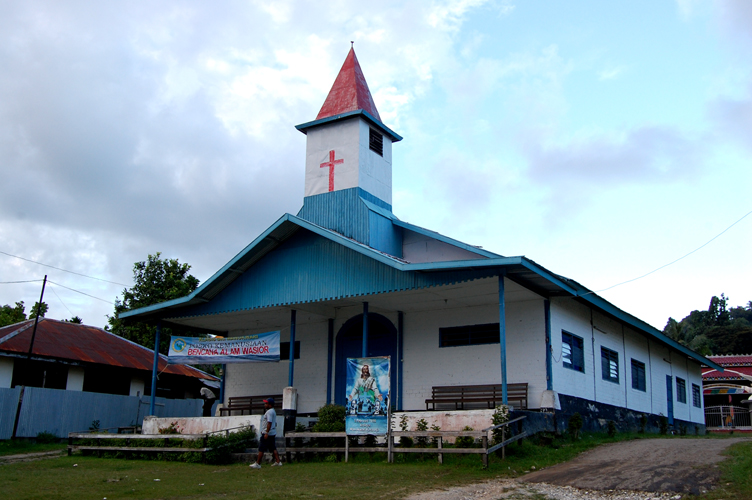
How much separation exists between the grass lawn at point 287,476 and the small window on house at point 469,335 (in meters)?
3.83

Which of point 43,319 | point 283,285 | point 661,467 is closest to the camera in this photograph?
point 661,467

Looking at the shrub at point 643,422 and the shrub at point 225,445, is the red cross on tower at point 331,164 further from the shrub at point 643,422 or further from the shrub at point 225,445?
the shrub at point 643,422

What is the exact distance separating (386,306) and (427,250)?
226cm

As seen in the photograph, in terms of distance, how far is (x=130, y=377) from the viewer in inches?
1113

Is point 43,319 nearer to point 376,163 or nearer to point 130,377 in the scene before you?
point 130,377

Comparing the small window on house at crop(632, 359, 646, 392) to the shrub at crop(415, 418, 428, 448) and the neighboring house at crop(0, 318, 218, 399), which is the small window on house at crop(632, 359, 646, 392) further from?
the neighboring house at crop(0, 318, 218, 399)

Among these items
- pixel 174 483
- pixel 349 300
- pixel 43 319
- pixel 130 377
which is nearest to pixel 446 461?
pixel 174 483

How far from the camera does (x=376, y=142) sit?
23594 millimetres

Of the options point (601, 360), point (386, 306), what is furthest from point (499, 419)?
point (601, 360)

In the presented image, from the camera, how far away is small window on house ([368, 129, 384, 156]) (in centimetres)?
2334

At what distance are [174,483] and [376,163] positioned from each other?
42.3 ft

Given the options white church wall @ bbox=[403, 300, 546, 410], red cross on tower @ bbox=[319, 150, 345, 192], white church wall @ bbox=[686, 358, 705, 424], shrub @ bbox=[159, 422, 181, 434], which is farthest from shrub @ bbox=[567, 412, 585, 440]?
white church wall @ bbox=[686, 358, 705, 424]

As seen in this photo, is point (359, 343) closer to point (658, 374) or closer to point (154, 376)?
point (154, 376)

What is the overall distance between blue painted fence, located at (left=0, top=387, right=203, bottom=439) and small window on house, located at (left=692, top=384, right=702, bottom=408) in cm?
2365
